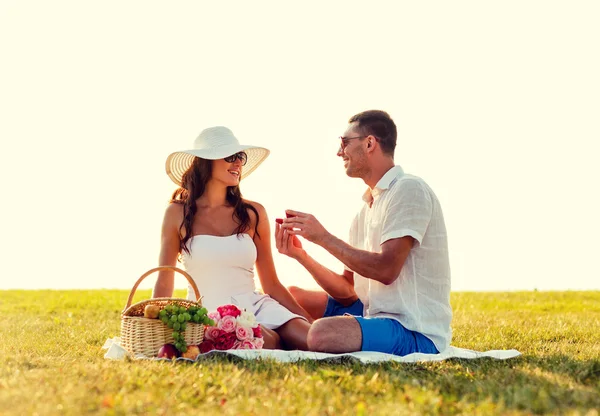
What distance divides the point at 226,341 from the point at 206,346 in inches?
9.9

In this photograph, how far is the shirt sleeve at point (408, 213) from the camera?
6.05 meters

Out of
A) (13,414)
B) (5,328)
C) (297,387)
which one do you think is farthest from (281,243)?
(5,328)

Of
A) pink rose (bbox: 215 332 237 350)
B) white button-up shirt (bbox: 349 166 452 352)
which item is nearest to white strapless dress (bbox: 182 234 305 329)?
pink rose (bbox: 215 332 237 350)

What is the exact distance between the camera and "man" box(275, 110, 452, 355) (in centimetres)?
607

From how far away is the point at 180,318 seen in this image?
5.85 metres

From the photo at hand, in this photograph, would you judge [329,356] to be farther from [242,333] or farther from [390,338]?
[242,333]

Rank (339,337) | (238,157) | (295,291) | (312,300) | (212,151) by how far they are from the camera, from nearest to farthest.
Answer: (339,337)
(212,151)
(238,157)
(312,300)
(295,291)

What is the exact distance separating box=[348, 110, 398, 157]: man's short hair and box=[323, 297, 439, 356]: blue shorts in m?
1.54

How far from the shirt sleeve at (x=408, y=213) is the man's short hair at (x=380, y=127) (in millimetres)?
504

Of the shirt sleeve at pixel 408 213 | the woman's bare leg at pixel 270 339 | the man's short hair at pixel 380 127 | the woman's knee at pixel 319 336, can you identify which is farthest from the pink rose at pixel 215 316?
the man's short hair at pixel 380 127

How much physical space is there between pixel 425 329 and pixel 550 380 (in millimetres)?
1560

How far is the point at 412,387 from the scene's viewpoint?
448 centimetres

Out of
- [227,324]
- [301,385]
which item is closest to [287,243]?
[227,324]

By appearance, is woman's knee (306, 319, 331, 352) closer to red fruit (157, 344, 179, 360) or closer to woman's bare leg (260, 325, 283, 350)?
woman's bare leg (260, 325, 283, 350)
